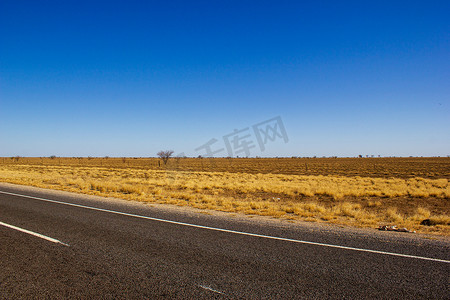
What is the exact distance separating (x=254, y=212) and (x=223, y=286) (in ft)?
23.2

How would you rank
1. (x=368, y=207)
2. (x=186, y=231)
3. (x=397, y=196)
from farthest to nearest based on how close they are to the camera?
(x=397, y=196) < (x=368, y=207) < (x=186, y=231)

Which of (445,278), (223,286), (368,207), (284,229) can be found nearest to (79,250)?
(223,286)

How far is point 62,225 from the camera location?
7668 mm

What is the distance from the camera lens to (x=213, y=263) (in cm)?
489

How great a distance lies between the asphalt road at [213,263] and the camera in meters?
3.87

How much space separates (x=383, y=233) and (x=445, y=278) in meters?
3.23

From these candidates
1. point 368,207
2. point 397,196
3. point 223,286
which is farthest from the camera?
point 397,196

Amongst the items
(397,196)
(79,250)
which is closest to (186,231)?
(79,250)

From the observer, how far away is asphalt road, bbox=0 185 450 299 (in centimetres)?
387

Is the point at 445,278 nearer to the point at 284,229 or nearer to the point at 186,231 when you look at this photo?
the point at 284,229

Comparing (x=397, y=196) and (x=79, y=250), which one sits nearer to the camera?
(x=79, y=250)

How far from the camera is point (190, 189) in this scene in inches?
782

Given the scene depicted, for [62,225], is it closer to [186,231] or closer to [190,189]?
[186,231]

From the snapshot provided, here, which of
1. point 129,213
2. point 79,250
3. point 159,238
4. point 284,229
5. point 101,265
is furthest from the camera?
point 129,213
